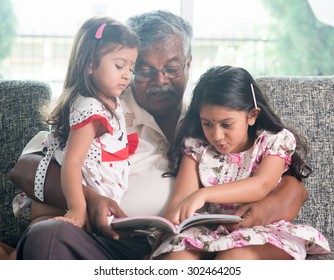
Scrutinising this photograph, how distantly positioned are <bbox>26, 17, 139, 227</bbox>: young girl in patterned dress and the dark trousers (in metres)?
0.07

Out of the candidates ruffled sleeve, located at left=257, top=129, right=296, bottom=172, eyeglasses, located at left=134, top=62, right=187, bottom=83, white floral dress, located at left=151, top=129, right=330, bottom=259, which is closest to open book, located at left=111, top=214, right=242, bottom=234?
white floral dress, located at left=151, top=129, right=330, bottom=259

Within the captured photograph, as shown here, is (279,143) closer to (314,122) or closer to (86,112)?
(314,122)

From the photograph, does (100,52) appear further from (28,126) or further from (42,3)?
(42,3)

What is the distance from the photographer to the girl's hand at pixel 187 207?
53.7 inches

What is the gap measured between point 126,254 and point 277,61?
2.03 meters

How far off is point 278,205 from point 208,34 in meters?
0.90

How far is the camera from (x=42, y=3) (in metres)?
2.41

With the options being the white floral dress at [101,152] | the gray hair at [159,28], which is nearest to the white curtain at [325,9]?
the gray hair at [159,28]

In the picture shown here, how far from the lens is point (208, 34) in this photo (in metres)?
2.17

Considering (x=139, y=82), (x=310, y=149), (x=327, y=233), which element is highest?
(x=139, y=82)

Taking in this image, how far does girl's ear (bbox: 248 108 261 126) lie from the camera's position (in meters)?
1.46

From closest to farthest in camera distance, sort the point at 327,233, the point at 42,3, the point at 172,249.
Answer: the point at 172,249 < the point at 327,233 < the point at 42,3

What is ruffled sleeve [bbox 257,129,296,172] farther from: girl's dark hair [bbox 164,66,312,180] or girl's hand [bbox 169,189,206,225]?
girl's hand [bbox 169,189,206,225]
